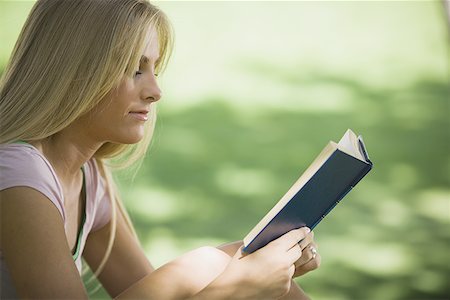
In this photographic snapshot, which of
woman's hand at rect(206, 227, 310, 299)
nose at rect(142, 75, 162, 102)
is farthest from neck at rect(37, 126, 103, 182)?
woman's hand at rect(206, 227, 310, 299)

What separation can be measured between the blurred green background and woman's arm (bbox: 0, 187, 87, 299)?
113 cm

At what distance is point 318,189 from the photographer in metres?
1.63

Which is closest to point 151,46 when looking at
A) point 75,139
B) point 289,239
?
point 75,139

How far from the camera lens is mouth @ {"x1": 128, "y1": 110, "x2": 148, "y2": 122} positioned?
69.0 inches

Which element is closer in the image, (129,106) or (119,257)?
(129,106)

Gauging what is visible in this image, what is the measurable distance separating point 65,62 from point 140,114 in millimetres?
186

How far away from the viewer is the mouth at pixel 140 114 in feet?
5.75

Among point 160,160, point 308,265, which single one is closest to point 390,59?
point 160,160

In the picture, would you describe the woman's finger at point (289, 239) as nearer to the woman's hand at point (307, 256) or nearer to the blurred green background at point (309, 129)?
the woman's hand at point (307, 256)

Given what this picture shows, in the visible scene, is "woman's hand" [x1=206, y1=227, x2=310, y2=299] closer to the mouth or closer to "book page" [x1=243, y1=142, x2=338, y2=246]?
"book page" [x1=243, y1=142, x2=338, y2=246]

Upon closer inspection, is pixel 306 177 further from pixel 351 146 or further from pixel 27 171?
pixel 27 171

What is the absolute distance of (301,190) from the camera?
1.60m

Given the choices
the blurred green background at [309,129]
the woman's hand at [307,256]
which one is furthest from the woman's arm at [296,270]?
the blurred green background at [309,129]

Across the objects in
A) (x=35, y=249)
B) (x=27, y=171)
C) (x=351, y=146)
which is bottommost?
(x=35, y=249)
